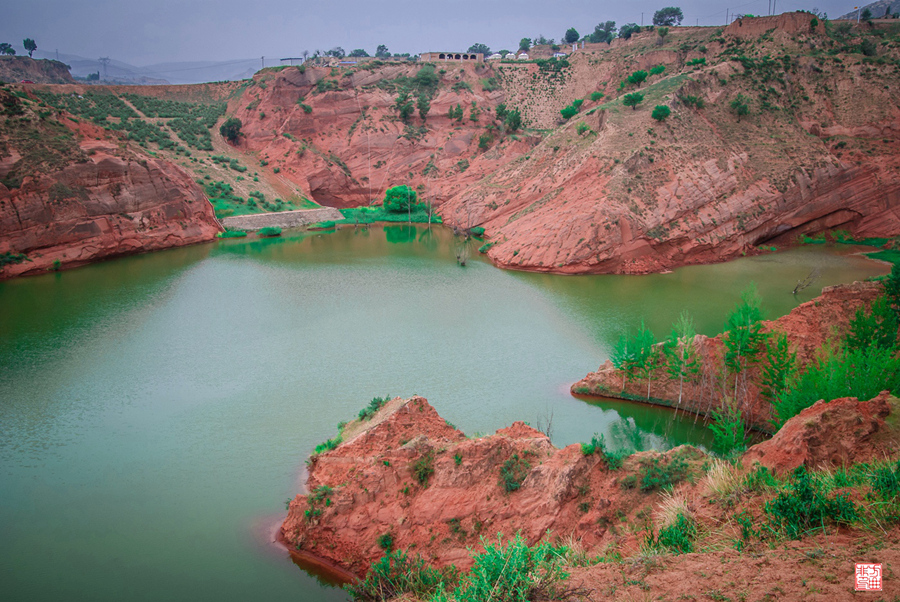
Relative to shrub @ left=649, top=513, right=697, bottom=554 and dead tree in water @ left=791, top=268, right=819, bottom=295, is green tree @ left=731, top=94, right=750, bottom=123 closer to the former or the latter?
dead tree in water @ left=791, top=268, right=819, bottom=295

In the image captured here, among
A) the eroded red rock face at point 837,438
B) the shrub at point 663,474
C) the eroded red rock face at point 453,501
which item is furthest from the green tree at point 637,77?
the shrub at point 663,474

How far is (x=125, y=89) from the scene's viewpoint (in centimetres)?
7181

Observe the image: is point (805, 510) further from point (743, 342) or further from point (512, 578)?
point (743, 342)

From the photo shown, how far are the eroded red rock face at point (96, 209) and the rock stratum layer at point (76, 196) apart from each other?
59 millimetres

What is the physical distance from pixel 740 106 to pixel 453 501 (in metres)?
45.4

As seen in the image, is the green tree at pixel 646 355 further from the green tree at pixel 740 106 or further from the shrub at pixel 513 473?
the green tree at pixel 740 106

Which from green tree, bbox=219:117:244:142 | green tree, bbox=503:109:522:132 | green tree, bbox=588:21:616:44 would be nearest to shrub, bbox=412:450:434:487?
green tree, bbox=503:109:522:132

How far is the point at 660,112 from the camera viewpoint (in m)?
45.2

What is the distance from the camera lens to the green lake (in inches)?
569

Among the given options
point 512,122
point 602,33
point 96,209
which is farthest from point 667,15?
point 96,209

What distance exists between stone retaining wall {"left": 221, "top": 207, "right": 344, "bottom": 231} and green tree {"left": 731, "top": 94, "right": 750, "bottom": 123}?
37.5 m

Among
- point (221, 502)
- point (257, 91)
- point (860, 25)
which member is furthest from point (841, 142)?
point (257, 91)

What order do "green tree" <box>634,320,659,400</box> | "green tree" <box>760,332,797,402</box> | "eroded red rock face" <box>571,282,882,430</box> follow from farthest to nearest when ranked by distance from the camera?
"green tree" <box>634,320,659,400</box>, "eroded red rock face" <box>571,282,882,430</box>, "green tree" <box>760,332,797,402</box>

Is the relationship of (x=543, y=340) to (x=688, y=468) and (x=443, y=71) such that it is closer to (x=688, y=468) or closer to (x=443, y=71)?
(x=688, y=468)
